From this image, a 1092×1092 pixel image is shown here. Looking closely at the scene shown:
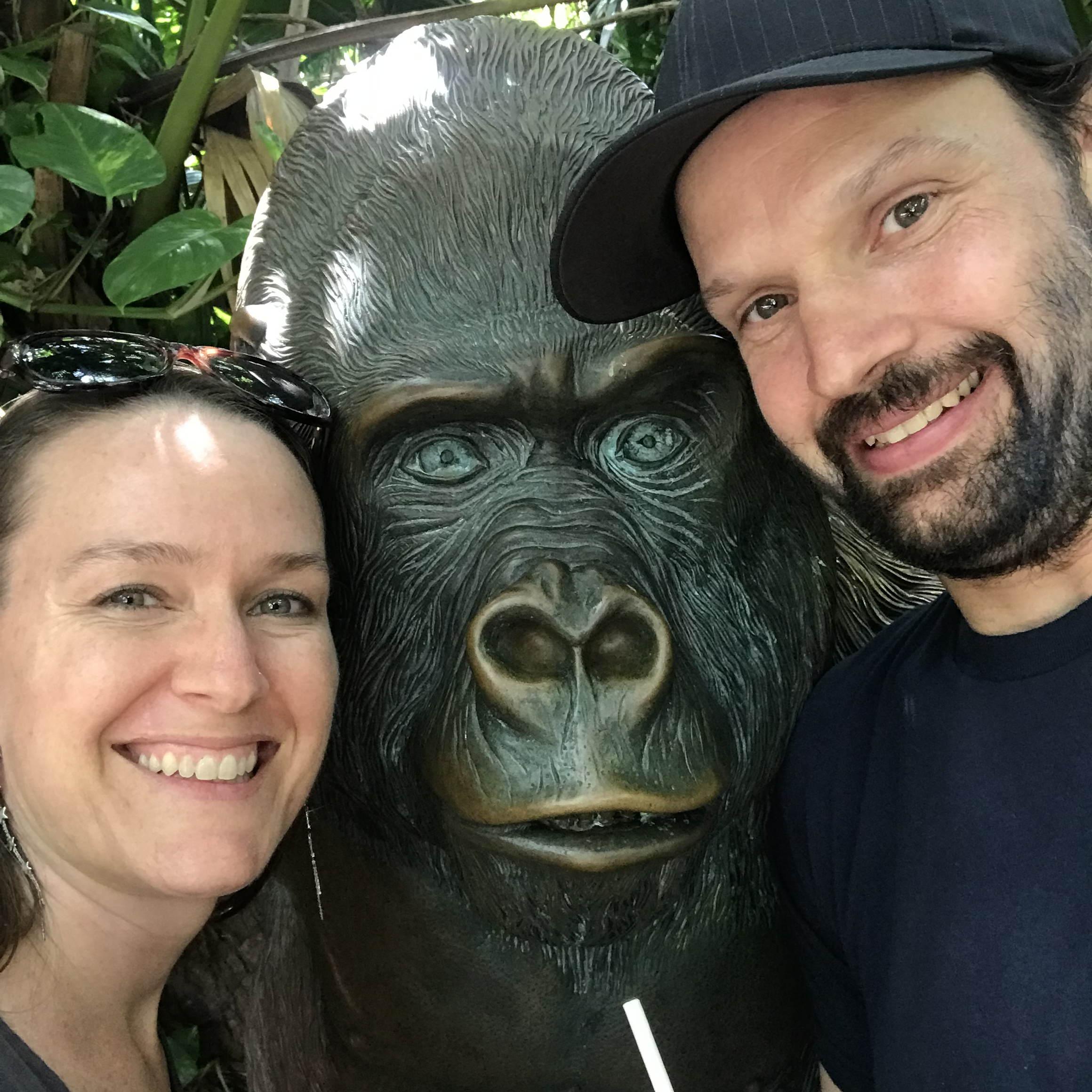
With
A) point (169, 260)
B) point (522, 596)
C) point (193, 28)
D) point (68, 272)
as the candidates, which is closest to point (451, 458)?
point (522, 596)

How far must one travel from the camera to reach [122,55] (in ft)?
Answer: 8.66

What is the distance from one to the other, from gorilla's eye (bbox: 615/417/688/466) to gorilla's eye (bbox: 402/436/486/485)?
6.2 inches

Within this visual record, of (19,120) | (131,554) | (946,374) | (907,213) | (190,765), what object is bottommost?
(190,765)

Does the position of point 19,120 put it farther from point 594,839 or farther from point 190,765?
point 594,839

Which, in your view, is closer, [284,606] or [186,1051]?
[284,606]

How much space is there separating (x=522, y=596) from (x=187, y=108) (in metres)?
1.69

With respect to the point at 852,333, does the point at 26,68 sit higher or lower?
higher

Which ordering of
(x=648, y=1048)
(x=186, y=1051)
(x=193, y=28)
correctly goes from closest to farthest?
(x=648, y=1048)
(x=186, y=1051)
(x=193, y=28)

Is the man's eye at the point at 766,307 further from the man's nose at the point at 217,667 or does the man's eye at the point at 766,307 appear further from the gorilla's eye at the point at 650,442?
the man's nose at the point at 217,667

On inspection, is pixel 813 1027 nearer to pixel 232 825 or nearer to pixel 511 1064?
pixel 511 1064

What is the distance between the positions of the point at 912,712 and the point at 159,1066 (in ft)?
2.98

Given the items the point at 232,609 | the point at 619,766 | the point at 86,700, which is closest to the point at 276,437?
the point at 232,609

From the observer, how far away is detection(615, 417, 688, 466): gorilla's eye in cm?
148

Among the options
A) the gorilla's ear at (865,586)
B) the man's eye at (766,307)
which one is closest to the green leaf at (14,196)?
the man's eye at (766,307)
